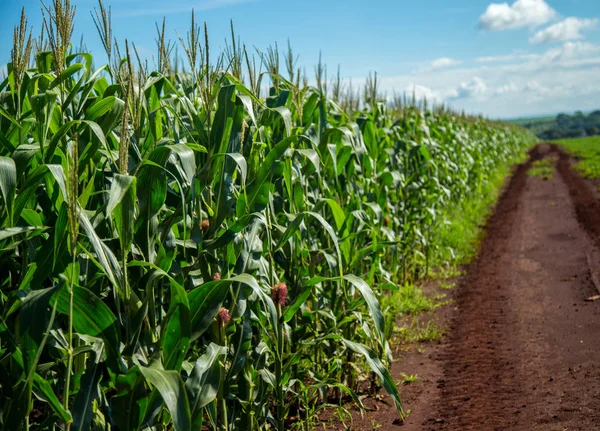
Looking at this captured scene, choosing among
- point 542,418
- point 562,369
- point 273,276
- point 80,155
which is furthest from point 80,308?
point 562,369

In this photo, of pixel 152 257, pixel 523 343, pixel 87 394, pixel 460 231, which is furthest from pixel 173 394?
pixel 460 231

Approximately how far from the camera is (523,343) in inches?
192

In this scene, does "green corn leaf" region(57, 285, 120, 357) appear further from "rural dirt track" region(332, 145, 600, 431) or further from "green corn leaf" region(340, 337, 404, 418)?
"rural dirt track" region(332, 145, 600, 431)

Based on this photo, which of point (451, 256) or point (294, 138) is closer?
point (294, 138)

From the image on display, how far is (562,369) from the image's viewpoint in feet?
14.1

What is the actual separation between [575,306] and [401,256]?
1865 mm

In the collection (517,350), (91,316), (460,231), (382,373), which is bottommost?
(517,350)

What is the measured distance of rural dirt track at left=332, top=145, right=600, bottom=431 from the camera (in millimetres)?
3666

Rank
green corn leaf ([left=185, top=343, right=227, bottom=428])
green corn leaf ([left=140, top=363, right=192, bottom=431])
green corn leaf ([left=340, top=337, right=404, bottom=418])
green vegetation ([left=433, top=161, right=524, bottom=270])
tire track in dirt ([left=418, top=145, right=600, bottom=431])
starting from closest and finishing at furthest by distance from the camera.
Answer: green corn leaf ([left=140, top=363, right=192, bottom=431]), green corn leaf ([left=185, top=343, right=227, bottom=428]), green corn leaf ([left=340, top=337, right=404, bottom=418]), tire track in dirt ([left=418, top=145, right=600, bottom=431]), green vegetation ([left=433, top=161, right=524, bottom=270])

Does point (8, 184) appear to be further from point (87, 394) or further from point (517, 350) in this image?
point (517, 350)

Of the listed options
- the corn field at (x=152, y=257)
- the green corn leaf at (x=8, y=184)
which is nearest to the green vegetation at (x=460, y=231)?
the corn field at (x=152, y=257)

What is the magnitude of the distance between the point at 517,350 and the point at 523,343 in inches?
7.0

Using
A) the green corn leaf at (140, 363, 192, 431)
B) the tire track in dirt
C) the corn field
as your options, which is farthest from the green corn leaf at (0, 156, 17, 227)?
the tire track in dirt

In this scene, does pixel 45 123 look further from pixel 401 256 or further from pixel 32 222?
pixel 401 256
